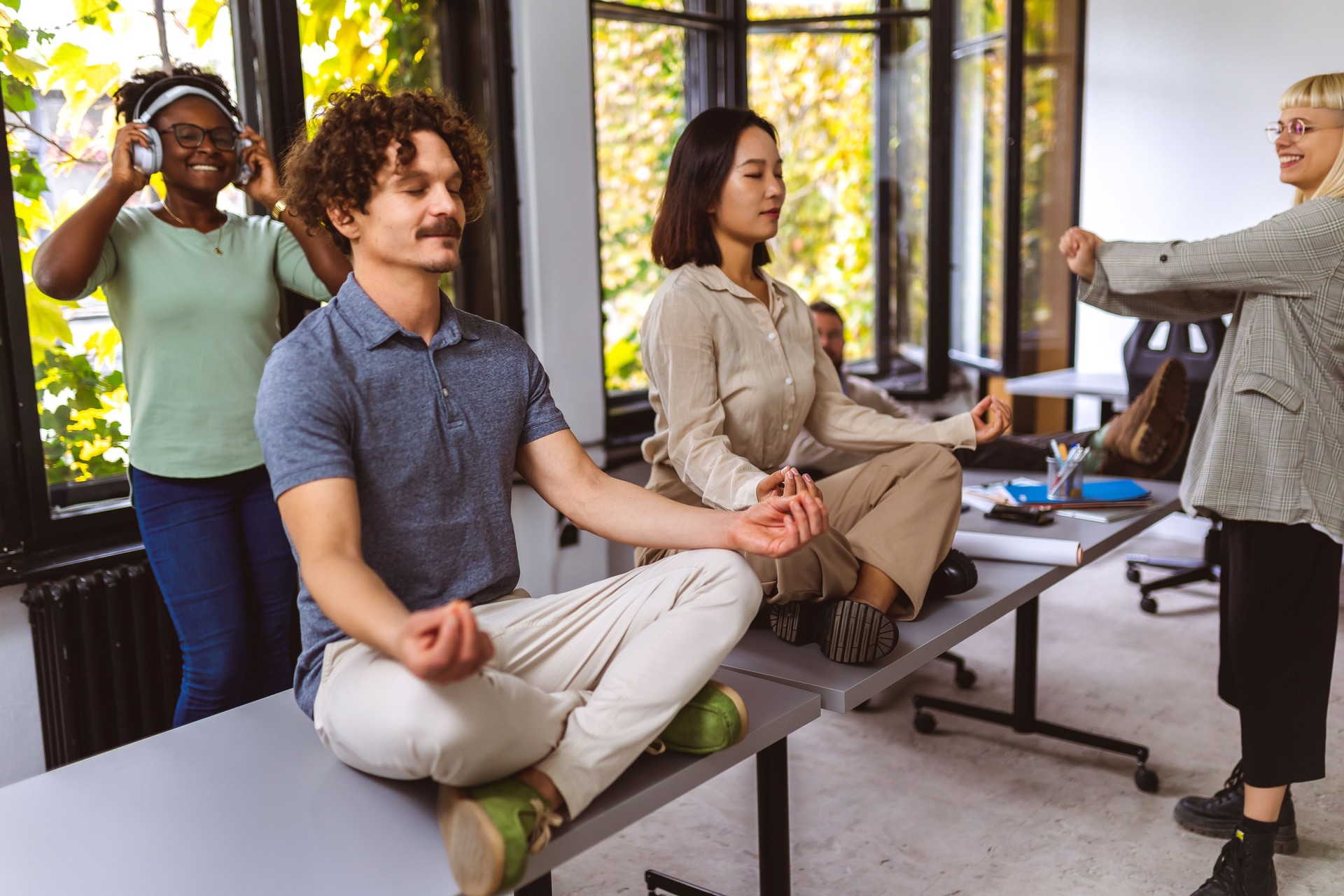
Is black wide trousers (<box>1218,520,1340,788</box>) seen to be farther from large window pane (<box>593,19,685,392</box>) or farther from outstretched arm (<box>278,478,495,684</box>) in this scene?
large window pane (<box>593,19,685,392</box>)

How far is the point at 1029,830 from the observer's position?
7.93 ft

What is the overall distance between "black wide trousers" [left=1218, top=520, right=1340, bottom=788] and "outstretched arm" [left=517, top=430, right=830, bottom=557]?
101cm

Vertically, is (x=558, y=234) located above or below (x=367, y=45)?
below

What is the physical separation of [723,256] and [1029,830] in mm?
1438

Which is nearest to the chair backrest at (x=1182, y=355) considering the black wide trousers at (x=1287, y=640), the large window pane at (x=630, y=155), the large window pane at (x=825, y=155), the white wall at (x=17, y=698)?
the large window pane at (x=825, y=155)

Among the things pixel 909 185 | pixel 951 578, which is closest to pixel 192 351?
pixel 951 578

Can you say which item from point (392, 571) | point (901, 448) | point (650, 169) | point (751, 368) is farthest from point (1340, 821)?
point (650, 169)

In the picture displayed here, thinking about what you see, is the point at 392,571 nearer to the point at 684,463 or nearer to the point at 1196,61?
the point at 684,463

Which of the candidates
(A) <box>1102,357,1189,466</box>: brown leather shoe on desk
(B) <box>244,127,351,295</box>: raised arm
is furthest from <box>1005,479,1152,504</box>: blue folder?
(B) <box>244,127,351,295</box>: raised arm

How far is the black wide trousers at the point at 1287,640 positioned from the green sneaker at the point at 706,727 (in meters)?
Answer: 1.20

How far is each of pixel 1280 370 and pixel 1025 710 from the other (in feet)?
3.94

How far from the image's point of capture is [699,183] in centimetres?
220

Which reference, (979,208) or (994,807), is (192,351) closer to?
(994,807)

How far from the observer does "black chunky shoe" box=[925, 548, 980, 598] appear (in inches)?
80.0
